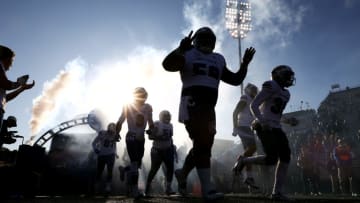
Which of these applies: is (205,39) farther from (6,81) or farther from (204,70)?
(6,81)

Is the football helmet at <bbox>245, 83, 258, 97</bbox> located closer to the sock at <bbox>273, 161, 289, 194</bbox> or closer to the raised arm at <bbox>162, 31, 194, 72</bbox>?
the sock at <bbox>273, 161, 289, 194</bbox>

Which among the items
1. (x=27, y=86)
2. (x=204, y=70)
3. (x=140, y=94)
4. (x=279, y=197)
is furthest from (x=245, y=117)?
(x=27, y=86)

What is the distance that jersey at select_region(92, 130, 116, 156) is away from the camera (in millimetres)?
9430

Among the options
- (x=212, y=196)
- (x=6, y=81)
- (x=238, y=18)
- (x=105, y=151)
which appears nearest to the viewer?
(x=212, y=196)

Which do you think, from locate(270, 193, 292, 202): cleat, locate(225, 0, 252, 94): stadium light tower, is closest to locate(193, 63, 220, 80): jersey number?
locate(270, 193, 292, 202): cleat

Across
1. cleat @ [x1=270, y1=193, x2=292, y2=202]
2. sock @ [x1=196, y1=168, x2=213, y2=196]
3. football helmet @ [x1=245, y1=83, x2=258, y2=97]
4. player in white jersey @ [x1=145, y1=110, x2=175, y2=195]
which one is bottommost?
cleat @ [x1=270, y1=193, x2=292, y2=202]

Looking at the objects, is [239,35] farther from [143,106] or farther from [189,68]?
[189,68]

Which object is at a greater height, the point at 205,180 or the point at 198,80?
the point at 198,80

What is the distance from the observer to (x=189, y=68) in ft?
12.1

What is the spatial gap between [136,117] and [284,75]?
3.37 metres

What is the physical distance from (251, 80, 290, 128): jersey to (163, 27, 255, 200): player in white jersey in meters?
1.20

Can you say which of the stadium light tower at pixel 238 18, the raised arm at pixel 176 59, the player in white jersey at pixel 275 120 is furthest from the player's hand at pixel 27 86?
the stadium light tower at pixel 238 18

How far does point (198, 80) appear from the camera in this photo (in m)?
3.65

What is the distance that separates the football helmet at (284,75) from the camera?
16.5ft
